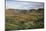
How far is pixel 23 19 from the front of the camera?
93cm

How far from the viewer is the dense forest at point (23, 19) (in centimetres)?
91

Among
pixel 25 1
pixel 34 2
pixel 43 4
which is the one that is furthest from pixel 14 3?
pixel 43 4

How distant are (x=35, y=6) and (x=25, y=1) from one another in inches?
5.2

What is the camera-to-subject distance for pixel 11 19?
0.91 meters

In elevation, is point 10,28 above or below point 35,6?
below

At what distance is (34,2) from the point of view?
0.95 m

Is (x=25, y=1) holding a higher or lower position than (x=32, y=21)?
higher

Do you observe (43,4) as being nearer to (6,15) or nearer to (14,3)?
(14,3)

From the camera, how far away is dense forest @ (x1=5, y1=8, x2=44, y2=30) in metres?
0.91

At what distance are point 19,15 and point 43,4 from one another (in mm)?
317

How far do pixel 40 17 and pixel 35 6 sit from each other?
144 millimetres

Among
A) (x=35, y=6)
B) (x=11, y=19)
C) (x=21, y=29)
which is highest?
(x=35, y=6)

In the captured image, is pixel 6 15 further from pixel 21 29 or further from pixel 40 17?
pixel 40 17
